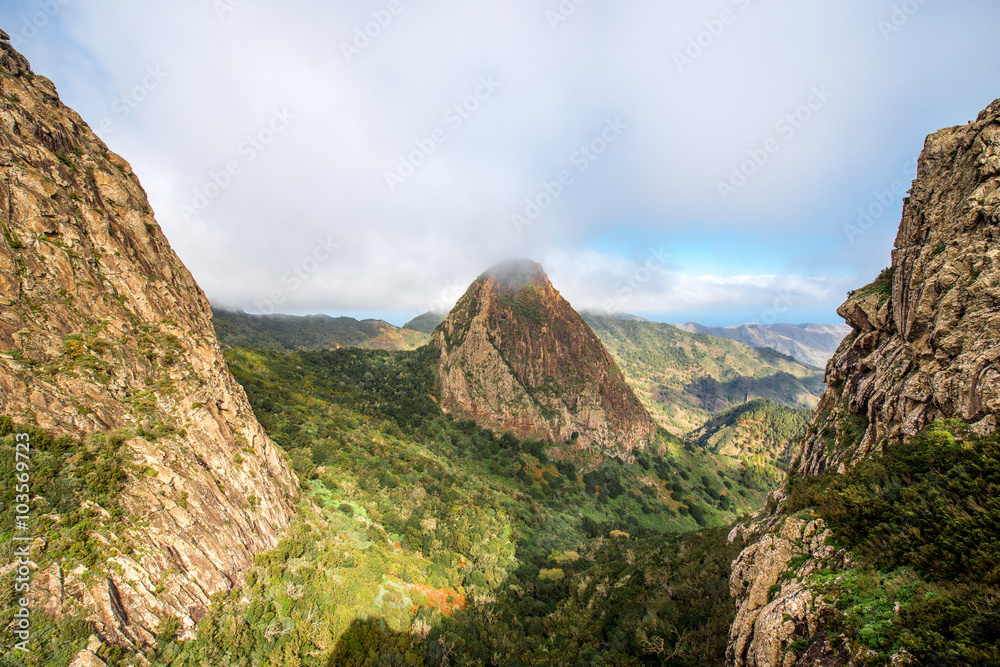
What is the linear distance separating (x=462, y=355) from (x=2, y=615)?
70.3m

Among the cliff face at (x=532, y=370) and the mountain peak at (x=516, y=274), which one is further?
the mountain peak at (x=516, y=274)

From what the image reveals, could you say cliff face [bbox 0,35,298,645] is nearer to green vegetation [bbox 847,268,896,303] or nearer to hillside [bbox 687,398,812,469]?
Answer: green vegetation [bbox 847,268,896,303]

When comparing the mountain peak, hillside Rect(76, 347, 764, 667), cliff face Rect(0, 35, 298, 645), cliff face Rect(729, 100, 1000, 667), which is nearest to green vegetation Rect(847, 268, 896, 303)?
cliff face Rect(729, 100, 1000, 667)

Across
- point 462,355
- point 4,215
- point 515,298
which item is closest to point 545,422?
point 462,355

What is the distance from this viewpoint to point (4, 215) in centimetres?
1700

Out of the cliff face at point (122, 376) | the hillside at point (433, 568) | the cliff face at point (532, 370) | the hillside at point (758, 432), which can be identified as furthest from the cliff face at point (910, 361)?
the hillside at point (758, 432)

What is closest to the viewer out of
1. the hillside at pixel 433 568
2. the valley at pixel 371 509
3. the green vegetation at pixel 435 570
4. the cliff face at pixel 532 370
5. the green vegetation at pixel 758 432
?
the valley at pixel 371 509

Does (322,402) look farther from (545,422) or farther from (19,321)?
(545,422)

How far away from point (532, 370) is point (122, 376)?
6913 cm

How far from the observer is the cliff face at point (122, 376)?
564 inches

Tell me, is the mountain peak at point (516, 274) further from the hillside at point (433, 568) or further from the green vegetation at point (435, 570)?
the green vegetation at point (435, 570)

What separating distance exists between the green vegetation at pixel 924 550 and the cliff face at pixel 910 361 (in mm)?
834

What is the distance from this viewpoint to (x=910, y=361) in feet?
49.8

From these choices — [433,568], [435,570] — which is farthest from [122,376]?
[435,570]
